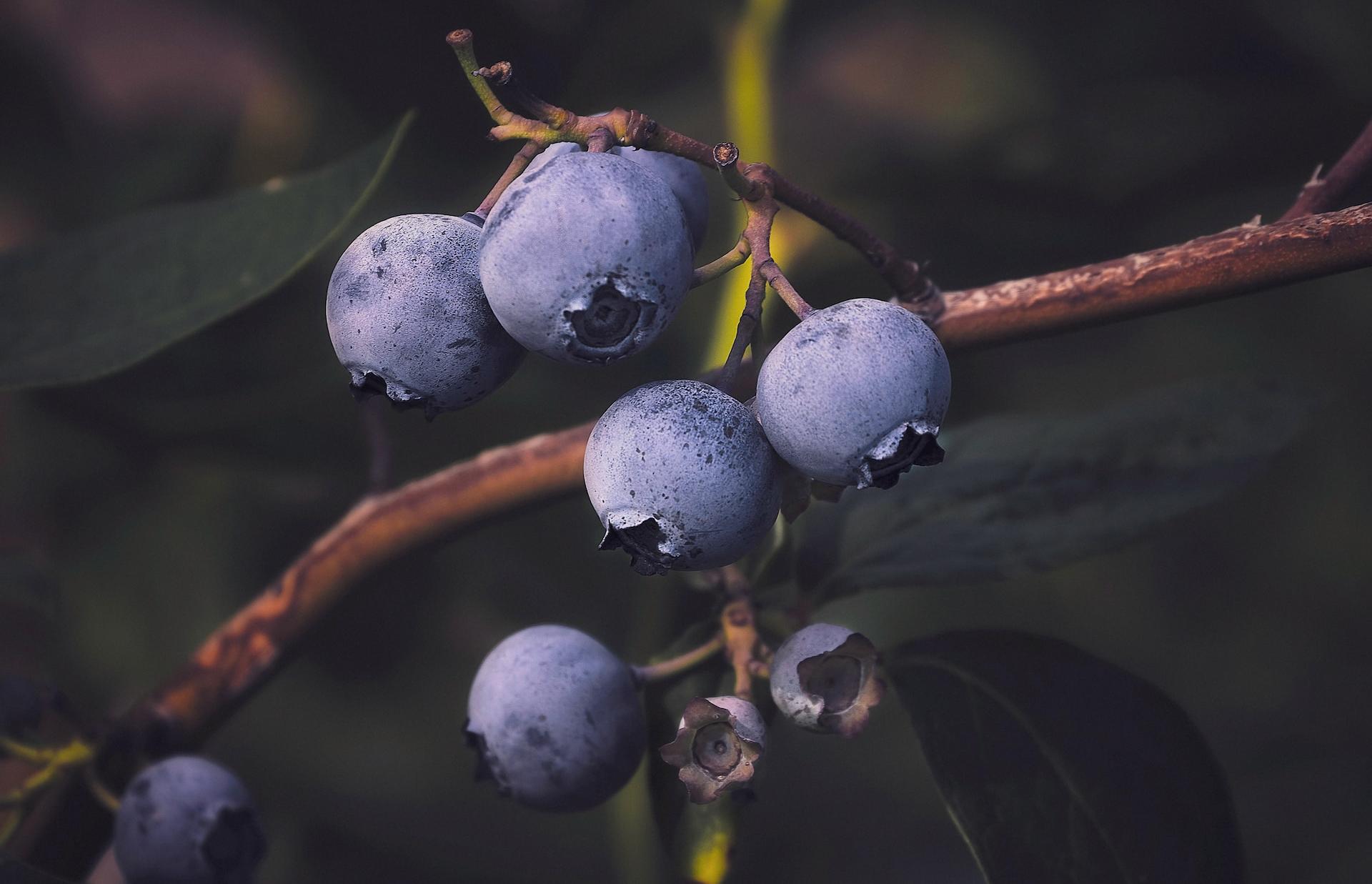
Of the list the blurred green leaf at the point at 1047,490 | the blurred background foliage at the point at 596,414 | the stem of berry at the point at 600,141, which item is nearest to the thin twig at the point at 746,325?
the stem of berry at the point at 600,141

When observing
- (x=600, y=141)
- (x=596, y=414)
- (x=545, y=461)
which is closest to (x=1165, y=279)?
(x=600, y=141)

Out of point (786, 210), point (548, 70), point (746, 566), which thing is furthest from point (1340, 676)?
point (548, 70)

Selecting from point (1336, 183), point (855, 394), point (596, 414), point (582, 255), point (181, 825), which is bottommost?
point (596, 414)

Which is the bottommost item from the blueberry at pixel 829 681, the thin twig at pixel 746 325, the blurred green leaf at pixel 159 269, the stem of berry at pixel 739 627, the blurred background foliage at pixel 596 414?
the blurred background foliage at pixel 596 414

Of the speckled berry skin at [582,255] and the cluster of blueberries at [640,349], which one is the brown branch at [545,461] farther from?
the speckled berry skin at [582,255]

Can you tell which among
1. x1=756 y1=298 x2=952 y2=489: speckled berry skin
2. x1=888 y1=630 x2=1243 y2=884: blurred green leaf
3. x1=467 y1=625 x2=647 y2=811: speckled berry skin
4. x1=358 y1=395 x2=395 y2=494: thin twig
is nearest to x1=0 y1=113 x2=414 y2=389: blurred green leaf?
x1=358 y1=395 x2=395 y2=494: thin twig

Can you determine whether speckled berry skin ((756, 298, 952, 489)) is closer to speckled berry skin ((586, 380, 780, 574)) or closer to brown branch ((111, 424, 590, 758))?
speckled berry skin ((586, 380, 780, 574))

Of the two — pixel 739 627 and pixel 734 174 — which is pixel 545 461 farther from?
pixel 734 174
